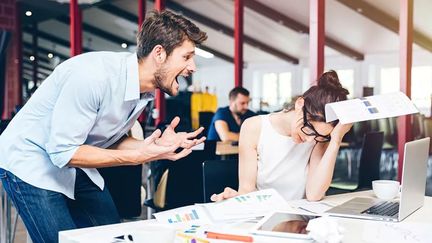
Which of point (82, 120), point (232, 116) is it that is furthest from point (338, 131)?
point (232, 116)

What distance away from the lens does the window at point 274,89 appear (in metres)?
13.3

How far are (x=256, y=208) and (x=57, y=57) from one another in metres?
19.6

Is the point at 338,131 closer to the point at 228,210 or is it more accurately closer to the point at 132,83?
the point at 228,210

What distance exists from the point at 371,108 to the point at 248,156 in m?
0.69

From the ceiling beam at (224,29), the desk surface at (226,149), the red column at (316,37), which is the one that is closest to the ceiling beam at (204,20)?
the ceiling beam at (224,29)

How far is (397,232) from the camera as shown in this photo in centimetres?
152

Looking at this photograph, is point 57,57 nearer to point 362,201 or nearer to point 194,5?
point 194,5

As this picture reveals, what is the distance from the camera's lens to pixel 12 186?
1.87m

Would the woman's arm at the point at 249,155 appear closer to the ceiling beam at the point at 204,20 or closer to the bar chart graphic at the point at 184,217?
the bar chart graphic at the point at 184,217

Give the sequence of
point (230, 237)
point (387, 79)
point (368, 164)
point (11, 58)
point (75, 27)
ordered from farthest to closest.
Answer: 1. point (387, 79)
2. point (11, 58)
3. point (75, 27)
4. point (368, 164)
5. point (230, 237)

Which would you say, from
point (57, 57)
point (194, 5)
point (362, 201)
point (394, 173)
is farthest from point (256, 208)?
point (57, 57)

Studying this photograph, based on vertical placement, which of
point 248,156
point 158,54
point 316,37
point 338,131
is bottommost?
point 248,156

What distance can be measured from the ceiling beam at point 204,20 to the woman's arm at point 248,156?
23.4ft

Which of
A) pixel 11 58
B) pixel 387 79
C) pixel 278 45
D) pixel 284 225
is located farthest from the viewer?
pixel 278 45
